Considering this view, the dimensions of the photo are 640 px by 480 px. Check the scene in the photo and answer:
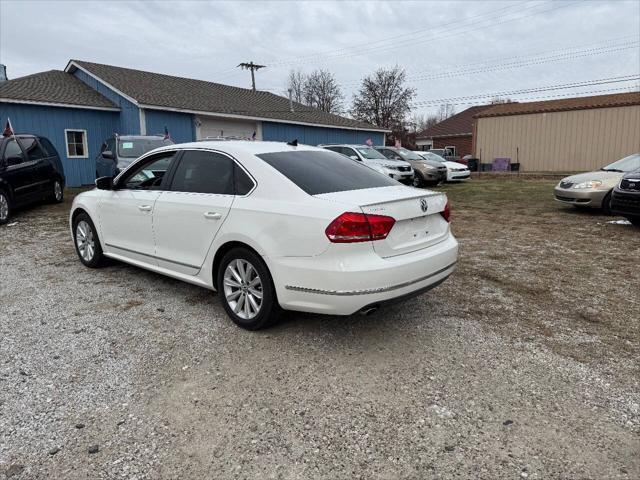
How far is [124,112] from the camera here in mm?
18234

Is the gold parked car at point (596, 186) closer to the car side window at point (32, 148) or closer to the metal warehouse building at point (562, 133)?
the car side window at point (32, 148)

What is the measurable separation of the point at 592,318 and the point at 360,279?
7.65 feet

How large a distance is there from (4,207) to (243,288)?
25.9 feet

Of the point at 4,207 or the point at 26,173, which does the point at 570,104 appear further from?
the point at 4,207

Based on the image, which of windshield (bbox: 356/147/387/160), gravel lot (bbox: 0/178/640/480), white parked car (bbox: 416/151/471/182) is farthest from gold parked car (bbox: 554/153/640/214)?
white parked car (bbox: 416/151/471/182)

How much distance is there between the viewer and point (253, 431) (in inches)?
104

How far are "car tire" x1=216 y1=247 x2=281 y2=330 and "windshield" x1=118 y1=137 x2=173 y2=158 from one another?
29.3 feet

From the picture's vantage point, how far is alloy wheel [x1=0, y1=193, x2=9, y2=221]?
9.37 metres

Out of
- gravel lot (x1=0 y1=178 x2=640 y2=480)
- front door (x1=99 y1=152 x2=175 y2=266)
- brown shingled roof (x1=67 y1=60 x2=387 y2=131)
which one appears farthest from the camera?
brown shingled roof (x1=67 y1=60 x2=387 y2=131)

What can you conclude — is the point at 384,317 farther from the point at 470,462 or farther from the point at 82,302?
the point at 82,302

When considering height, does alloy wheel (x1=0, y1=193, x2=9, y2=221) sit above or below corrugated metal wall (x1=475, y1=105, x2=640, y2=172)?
below

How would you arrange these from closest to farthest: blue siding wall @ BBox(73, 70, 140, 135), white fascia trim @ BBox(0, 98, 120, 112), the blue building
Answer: white fascia trim @ BBox(0, 98, 120, 112) → the blue building → blue siding wall @ BBox(73, 70, 140, 135)

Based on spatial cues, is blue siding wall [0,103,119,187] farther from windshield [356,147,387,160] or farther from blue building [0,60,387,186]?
windshield [356,147,387,160]

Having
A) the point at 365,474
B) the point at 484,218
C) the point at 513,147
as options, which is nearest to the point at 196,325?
the point at 365,474
